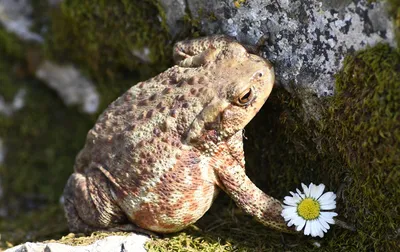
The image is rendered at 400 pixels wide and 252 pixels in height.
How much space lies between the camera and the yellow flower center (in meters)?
3.72

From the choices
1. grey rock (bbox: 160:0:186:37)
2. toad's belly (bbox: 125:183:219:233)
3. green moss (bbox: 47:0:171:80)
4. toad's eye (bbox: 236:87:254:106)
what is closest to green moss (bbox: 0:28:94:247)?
green moss (bbox: 47:0:171:80)

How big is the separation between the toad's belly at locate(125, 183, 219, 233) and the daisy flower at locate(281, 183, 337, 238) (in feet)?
1.93

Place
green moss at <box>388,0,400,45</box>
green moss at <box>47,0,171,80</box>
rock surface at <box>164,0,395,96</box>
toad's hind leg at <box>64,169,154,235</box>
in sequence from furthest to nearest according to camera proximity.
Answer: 1. green moss at <box>47,0,171,80</box>
2. toad's hind leg at <box>64,169,154,235</box>
3. rock surface at <box>164,0,395,96</box>
4. green moss at <box>388,0,400,45</box>

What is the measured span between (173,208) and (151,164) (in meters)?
0.36

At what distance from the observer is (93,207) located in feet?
13.6

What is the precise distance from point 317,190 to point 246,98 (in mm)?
853

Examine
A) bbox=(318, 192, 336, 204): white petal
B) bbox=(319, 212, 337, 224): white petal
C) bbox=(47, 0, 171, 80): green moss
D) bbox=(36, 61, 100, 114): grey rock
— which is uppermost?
bbox=(47, 0, 171, 80): green moss

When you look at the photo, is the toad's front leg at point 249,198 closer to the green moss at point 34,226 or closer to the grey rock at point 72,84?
the green moss at point 34,226

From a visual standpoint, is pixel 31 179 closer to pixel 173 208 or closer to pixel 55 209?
pixel 55 209

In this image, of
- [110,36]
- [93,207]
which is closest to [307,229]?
[93,207]

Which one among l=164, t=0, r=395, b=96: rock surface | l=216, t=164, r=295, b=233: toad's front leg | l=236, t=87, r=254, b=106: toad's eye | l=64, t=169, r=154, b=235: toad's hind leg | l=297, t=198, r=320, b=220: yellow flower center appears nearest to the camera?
l=164, t=0, r=395, b=96: rock surface

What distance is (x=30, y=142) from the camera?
19.5 ft

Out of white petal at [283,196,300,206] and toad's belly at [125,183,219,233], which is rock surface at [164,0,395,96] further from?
Answer: toad's belly at [125,183,219,233]

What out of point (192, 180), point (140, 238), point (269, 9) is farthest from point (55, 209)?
point (269, 9)
